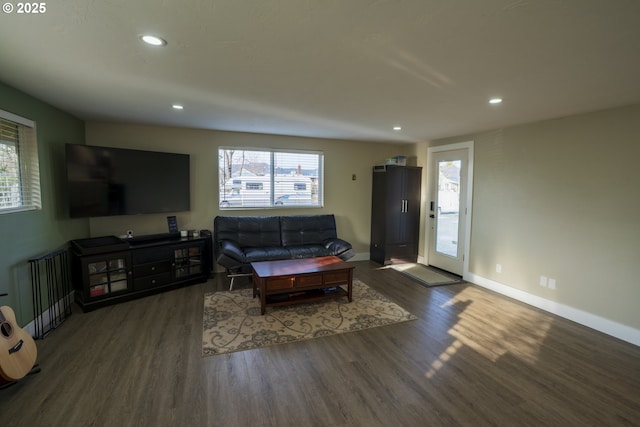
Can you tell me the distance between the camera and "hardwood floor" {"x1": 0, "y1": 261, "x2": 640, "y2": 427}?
74.2 inches

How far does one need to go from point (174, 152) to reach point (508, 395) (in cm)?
484

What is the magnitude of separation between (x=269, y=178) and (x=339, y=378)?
3.60 meters

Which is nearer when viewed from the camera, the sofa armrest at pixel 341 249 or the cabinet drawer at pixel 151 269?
the cabinet drawer at pixel 151 269

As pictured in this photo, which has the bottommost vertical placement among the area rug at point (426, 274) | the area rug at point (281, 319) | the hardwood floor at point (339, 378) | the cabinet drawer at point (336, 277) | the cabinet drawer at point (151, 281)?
the hardwood floor at point (339, 378)

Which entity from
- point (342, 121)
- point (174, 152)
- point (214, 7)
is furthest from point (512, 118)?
point (174, 152)

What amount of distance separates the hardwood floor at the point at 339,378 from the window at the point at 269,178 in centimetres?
228

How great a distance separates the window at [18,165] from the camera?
2.59 meters

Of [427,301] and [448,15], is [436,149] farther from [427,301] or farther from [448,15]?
[448,15]

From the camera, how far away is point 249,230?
15.6 feet

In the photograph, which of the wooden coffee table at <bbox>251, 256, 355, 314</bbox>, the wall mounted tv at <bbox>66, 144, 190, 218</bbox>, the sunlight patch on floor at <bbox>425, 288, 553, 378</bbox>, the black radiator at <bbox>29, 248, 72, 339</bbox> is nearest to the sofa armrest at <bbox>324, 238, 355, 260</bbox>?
the wooden coffee table at <bbox>251, 256, 355, 314</bbox>

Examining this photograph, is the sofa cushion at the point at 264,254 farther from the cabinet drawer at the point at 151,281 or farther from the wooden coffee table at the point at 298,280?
the cabinet drawer at the point at 151,281

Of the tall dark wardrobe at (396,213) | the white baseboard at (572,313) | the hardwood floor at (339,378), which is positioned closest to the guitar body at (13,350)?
the hardwood floor at (339,378)

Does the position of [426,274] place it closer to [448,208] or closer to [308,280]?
[448,208]

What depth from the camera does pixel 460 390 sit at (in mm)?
2137
